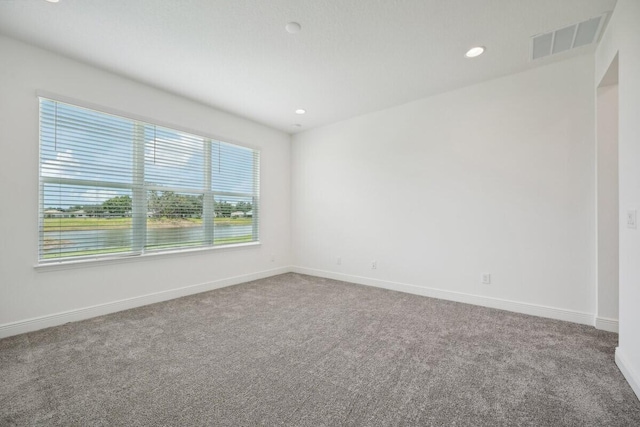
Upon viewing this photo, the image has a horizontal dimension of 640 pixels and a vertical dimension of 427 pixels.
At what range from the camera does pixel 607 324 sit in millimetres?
2594

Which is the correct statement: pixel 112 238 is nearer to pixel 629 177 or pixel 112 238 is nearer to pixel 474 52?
pixel 474 52

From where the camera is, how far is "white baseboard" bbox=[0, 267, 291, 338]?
2.52 m

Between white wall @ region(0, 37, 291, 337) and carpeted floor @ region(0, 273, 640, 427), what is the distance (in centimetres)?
28

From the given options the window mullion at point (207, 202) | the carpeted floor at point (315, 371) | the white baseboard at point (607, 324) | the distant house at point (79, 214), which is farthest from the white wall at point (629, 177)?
the distant house at point (79, 214)

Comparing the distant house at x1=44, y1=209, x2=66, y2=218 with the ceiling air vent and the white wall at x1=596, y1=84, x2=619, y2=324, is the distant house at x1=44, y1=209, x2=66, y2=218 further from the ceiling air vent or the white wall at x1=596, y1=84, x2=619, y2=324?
the white wall at x1=596, y1=84, x2=619, y2=324

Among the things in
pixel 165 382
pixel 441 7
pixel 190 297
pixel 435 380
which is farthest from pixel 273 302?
pixel 441 7

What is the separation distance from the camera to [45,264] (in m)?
2.67

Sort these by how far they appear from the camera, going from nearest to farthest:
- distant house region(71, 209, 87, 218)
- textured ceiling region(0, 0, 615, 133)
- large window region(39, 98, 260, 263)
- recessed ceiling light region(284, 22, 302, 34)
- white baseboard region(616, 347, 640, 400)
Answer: white baseboard region(616, 347, 640, 400), textured ceiling region(0, 0, 615, 133), recessed ceiling light region(284, 22, 302, 34), large window region(39, 98, 260, 263), distant house region(71, 209, 87, 218)

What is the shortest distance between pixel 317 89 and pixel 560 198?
9.96 ft

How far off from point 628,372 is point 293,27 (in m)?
3.55

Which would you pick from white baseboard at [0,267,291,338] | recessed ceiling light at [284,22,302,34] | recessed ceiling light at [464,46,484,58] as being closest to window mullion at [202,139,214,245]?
white baseboard at [0,267,291,338]

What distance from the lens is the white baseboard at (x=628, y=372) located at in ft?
5.52

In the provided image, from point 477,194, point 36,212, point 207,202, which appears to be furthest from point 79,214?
point 477,194

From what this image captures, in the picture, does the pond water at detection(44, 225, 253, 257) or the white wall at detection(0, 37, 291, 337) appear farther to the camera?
the pond water at detection(44, 225, 253, 257)
